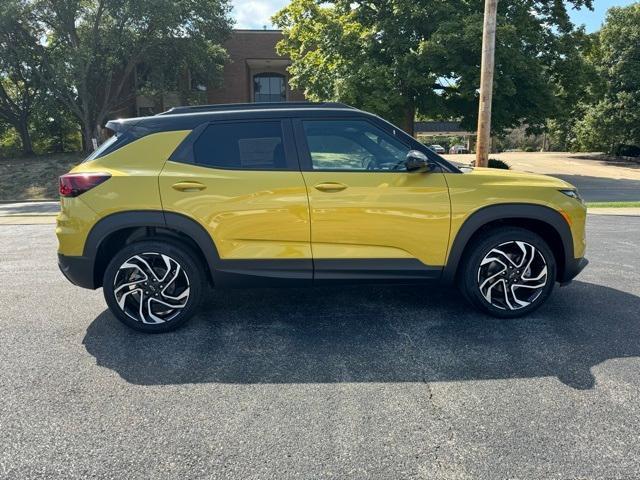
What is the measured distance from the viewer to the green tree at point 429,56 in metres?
17.5

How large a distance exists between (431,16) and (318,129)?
17.2 meters

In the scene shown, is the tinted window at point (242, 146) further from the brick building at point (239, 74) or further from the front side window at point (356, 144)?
the brick building at point (239, 74)

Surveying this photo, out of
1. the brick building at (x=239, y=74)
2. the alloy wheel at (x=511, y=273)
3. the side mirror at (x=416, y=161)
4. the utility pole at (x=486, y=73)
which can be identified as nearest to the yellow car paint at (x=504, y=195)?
the side mirror at (x=416, y=161)

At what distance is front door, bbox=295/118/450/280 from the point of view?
3.71 meters

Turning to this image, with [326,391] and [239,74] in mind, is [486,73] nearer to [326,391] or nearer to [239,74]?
[326,391]

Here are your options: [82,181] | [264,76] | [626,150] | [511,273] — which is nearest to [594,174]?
[626,150]

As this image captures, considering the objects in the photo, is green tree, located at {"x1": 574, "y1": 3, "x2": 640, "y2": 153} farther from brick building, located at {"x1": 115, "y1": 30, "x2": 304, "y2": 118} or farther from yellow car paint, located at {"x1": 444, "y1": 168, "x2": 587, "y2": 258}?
yellow car paint, located at {"x1": 444, "y1": 168, "x2": 587, "y2": 258}

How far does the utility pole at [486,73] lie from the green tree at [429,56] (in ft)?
18.0

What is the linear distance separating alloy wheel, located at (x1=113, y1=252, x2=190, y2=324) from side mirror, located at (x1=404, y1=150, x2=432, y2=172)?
79.3 inches

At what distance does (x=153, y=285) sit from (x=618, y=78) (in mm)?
36431

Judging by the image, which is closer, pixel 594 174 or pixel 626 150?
pixel 594 174

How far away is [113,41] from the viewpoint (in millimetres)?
23828

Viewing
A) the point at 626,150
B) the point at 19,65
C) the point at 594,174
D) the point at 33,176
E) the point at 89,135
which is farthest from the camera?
the point at 626,150

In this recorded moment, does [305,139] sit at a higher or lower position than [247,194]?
higher
